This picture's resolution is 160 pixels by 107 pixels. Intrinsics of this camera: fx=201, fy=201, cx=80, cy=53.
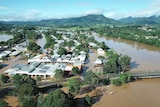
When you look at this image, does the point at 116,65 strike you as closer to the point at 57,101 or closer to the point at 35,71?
the point at 35,71

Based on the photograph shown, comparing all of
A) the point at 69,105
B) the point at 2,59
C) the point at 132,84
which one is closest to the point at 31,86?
the point at 69,105

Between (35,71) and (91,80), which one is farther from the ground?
(91,80)

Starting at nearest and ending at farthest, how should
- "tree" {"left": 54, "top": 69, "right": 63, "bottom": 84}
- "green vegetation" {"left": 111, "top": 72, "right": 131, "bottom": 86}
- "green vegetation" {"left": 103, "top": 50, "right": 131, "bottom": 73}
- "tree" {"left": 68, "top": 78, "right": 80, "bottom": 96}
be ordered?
"tree" {"left": 68, "top": 78, "right": 80, "bottom": 96} < "green vegetation" {"left": 111, "top": 72, "right": 131, "bottom": 86} < "tree" {"left": 54, "top": 69, "right": 63, "bottom": 84} < "green vegetation" {"left": 103, "top": 50, "right": 131, "bottom": 73}

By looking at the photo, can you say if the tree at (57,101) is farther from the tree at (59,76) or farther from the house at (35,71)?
the house at (35,71)

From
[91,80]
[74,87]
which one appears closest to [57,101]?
[74,87]

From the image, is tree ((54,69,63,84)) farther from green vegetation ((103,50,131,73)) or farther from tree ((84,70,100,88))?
green vegetation ((103,50,131,73))

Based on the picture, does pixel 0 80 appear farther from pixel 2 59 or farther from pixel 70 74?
pixel 2 59

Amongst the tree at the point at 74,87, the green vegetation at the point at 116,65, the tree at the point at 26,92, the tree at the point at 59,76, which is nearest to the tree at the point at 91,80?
the tree at the point at 74,87

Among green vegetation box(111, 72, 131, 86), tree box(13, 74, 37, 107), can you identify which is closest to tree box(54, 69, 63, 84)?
tree box(13, 74, 37, 107)
